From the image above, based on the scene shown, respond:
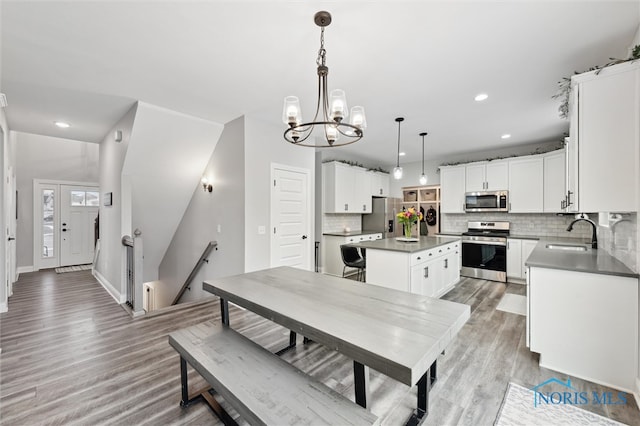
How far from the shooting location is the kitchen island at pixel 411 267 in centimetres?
353

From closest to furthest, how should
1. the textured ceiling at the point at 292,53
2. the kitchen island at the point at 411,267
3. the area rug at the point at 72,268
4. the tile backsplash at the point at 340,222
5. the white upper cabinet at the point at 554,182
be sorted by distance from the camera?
the textured ceiling at the point at 292,53 < the kitchen island at the point at 411,267 < the white upper cabinet at the point at 554,182 < the area rug at the point at 72,268 < the tile backsplash at the point at 340,222

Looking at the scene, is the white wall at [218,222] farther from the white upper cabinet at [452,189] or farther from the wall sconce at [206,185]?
the white upper cabinet at [452,189]

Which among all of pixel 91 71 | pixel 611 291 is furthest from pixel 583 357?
pixel 91 71

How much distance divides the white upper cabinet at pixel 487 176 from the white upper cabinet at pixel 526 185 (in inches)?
4.7

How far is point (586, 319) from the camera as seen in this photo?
2.24 metres

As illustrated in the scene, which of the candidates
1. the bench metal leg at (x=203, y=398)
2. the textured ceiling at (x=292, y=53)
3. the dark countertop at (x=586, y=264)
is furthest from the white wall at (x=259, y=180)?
the dark countertop at (x=586, y=264)

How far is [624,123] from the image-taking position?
2.00 meters

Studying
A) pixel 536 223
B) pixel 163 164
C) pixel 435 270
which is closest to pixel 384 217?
pixel 435 270

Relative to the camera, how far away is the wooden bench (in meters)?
1.22

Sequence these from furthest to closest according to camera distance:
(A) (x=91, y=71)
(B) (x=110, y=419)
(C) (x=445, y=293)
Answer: (C) (x=445, y=293) < (A) (x=91, y=71) < (B) (x=110, y=419)

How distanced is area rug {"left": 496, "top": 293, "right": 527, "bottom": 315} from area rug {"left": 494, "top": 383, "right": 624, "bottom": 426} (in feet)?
6.70

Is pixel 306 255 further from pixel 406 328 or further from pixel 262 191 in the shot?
pixel 406 328

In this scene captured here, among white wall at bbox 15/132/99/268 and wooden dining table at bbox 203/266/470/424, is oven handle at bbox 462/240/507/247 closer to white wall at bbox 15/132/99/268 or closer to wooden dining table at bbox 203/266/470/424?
wooden dining table at bbox 203/266/470/424

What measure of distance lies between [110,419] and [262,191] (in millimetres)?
2920
